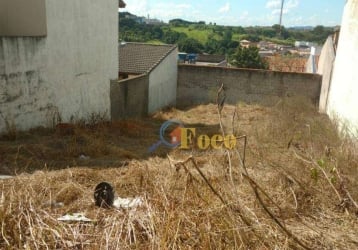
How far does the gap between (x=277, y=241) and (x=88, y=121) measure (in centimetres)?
892

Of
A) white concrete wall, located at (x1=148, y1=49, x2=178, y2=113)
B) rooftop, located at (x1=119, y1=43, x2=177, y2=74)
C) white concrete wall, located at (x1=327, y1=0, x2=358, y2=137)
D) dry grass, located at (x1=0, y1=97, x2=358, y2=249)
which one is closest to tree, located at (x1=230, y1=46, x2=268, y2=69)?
rooftop, located at (x1=119, y1=43, x2=177, y2=74)

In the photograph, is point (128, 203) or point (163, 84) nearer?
point (128, 203)

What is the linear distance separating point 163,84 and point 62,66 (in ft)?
24.7

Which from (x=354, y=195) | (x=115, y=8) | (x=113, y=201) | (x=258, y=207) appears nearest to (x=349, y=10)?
(x=115, y=8)

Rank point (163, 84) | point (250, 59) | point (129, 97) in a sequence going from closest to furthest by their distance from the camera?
1. point (129, 97)
2. point (163, 84)
3. point (250, 59)

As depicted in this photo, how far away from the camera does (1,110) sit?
24.6 feet

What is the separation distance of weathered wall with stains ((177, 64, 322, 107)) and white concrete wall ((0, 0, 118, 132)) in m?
6.13

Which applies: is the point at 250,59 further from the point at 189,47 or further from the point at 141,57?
the point at 189,47

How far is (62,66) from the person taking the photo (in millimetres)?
9258

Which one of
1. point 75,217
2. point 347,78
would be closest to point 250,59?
point 347,78

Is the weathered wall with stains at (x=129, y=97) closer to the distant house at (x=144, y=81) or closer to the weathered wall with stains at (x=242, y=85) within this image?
the distant house at (x=144, y=81)

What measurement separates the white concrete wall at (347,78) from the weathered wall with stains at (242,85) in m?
3.17

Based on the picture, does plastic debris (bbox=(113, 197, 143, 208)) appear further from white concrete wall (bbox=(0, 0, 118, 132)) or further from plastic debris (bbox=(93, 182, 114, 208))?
white concrete wall (bbox=(0, 0, 118, 132))

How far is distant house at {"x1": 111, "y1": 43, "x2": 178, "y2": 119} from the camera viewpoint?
12.8 m
